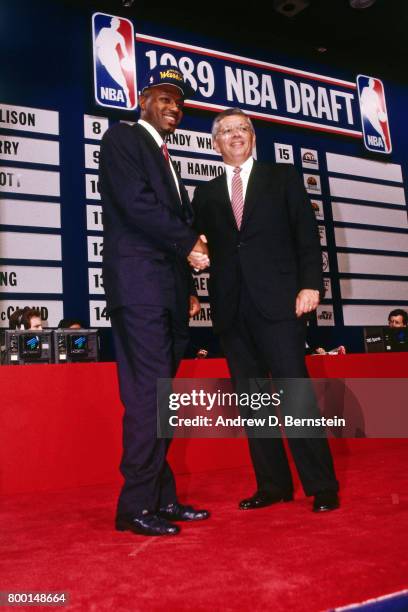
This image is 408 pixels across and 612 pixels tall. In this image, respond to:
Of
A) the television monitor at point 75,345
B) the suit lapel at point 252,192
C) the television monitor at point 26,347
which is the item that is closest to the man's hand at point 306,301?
the suit lapel at point 252,192

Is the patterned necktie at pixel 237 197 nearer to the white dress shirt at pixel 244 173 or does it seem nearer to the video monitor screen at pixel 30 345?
the white dress shirt at pixel 244 173

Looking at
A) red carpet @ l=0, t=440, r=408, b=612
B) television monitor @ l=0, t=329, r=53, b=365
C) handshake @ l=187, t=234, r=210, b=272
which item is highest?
handshake @ l=187, t=234, r=210, b=272

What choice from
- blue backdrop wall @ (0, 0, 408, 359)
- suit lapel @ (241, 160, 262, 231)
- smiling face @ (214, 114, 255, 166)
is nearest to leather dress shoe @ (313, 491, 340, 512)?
suit lapel @ (241, 160, 262, 231)

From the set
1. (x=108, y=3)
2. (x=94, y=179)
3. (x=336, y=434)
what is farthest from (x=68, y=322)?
(x=108, y=3)

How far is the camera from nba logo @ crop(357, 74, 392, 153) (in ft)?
19.8

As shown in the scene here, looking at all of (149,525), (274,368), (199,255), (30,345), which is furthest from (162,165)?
(30,345)

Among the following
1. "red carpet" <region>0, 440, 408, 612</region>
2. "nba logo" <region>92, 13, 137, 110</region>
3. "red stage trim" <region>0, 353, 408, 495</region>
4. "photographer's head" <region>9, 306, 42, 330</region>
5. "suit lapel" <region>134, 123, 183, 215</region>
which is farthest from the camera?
"nba logo" <region>92, 13, 137, 110</region>

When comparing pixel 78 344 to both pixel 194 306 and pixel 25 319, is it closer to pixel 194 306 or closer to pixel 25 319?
pixel 194 306

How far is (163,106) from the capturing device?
2012 millimetres

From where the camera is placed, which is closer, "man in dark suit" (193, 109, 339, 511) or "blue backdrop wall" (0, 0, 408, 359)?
"man in dark suit" (193, 109, 339, 511)

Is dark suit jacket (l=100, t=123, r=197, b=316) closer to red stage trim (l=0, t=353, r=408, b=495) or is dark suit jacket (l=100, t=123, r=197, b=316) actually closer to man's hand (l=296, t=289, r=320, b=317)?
man's hand (l=296, t=289, r=320, b=317)

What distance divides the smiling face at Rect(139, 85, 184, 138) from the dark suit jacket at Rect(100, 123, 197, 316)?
66 mm

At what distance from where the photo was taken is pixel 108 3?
15.7 ft

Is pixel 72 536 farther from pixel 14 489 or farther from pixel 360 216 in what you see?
pixel 360 216
